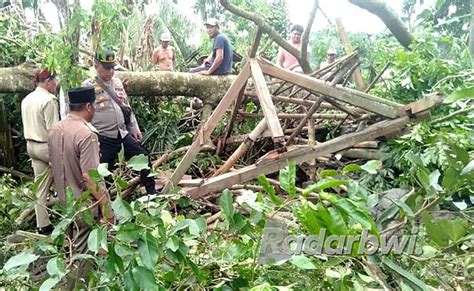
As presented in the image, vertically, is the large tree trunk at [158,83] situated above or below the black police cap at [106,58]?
below

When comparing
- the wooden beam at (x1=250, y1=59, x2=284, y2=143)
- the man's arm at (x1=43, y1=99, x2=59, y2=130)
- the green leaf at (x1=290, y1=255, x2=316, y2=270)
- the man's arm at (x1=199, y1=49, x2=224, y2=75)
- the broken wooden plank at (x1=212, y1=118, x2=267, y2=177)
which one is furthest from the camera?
the man's arm at (x1=199, y1=49, x2=224, y2=75)

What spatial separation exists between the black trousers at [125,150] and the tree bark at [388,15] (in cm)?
231

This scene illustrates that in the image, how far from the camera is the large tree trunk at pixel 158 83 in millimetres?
5395

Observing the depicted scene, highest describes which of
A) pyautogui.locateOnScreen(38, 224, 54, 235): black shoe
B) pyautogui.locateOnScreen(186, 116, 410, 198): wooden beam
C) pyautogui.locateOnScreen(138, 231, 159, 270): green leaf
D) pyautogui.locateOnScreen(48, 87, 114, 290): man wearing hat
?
pyautogui.locateOnScreen(138, 231, 159, 270): green leaf

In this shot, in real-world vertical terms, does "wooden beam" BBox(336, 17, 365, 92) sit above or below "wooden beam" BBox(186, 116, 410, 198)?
above

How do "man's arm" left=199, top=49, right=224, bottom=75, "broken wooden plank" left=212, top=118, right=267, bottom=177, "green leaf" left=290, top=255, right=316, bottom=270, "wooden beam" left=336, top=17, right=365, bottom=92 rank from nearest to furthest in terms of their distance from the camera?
1. "green leaf" left=290, top=255, right=316, bottom=270
2. "broken wooden plank" left=212, top=118, right=267, bottom=177
3. "wooden beam" left=336, top=17, right=365, bottom=92
4. "man's arm" left=199, top=49, right=224, bottom=75

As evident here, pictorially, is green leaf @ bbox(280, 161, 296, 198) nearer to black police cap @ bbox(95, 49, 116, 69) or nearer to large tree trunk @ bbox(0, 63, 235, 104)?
black police cap @ bbox(95, 49, 116, 69)

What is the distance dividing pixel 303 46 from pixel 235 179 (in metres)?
1.85

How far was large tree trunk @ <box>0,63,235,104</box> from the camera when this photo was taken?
539 cm

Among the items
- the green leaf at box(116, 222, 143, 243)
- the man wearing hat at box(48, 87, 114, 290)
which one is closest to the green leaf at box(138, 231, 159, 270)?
the green leaf at box(116, 222, 143, 243)

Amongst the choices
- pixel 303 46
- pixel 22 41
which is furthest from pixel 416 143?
pixel 22 41

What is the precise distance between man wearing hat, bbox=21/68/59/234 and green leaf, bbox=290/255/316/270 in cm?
322

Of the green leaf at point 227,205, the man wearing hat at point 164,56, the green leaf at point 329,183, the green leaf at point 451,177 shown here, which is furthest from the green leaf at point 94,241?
the man wearing hat at point 164,56

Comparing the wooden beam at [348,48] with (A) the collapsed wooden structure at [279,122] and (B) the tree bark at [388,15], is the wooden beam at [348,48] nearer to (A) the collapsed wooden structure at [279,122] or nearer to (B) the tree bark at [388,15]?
(B) the tree bark at [388,15]
